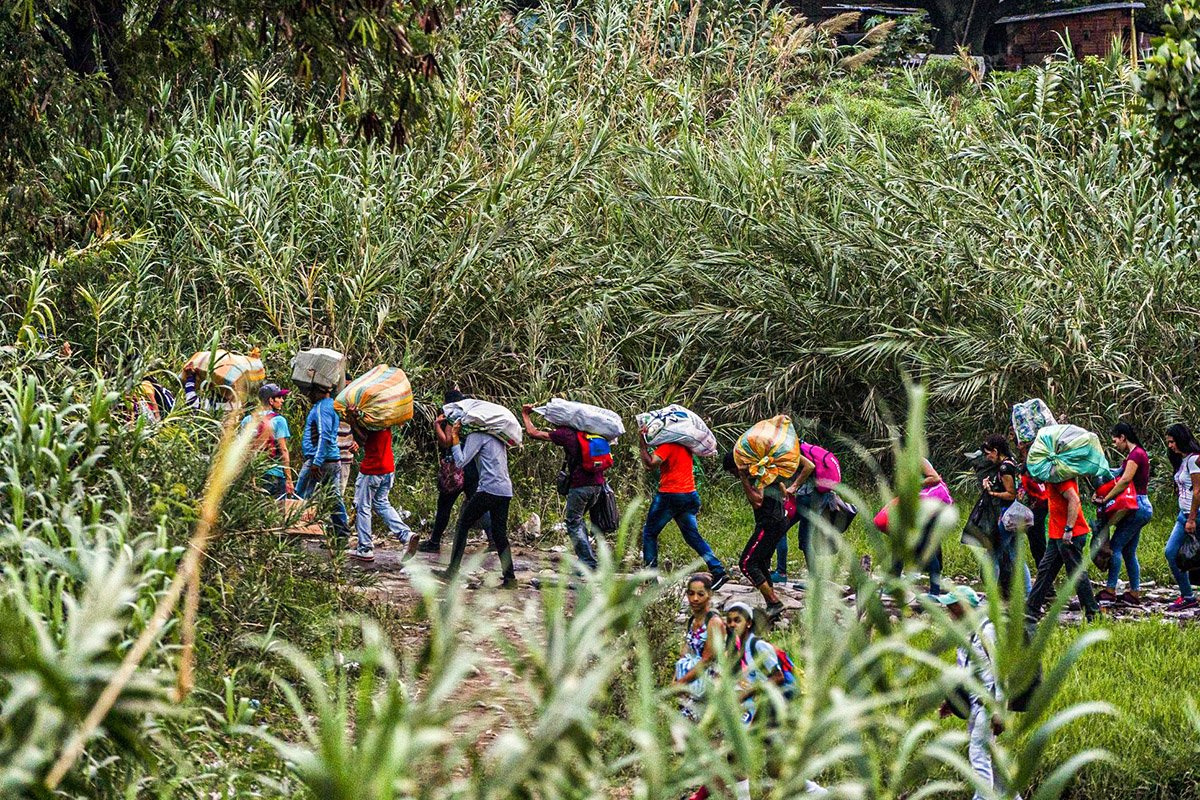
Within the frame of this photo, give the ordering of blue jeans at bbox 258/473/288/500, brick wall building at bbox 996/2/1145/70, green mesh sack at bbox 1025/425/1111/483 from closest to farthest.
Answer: blue jeans at bbox 258/473/288/500
green mesh sack at bbox 1025/425/1111/483
brick wall building at bbox 996/2/1145/70

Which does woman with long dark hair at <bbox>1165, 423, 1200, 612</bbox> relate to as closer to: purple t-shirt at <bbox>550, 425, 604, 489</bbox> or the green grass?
the green grass

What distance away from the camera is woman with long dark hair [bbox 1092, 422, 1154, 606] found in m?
10.5

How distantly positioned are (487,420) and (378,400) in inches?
32.9

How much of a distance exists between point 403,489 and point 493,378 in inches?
58.6

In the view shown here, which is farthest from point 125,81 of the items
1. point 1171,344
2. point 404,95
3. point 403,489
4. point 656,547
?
A: point 1171,344

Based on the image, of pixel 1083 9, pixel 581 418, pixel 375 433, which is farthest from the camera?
pixel 1083 9

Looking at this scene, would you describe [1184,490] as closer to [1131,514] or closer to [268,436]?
[1131,514]

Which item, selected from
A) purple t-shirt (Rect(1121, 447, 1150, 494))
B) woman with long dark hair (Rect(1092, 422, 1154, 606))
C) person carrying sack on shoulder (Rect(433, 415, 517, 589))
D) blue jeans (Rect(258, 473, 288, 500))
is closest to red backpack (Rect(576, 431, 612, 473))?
person carrying sack on shoulder (Rect(433, 415, 517, 589))

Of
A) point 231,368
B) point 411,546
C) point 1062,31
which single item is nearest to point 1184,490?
point 411,546

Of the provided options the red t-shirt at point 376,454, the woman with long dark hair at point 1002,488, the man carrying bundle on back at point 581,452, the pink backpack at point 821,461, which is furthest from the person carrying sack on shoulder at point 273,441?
the woman with long dark hair at point 1002,488

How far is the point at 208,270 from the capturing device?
45.3 ft

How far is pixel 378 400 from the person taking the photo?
10.9 meters

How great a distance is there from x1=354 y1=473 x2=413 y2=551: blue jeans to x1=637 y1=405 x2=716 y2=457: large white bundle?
197 cm

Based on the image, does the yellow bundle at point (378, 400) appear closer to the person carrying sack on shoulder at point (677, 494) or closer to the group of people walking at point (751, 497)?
the group of people walking at point (751, 497)
